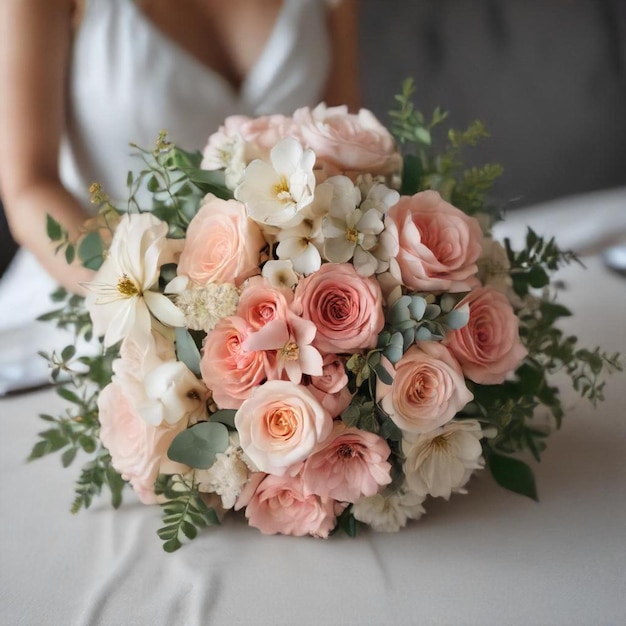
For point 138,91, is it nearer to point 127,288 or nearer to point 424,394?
point 127,288

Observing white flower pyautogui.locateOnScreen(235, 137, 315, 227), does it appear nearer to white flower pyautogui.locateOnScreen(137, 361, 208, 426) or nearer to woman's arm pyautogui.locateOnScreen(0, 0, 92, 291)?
white flower pyautogui.locateOnScreen(137, 361, 208, 426)

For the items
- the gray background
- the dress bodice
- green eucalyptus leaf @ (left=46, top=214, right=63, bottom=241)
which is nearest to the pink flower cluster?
green eucalyptus leaf @ (left=46, top=214, right=63, bottom=241)

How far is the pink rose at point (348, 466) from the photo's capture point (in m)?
0.49

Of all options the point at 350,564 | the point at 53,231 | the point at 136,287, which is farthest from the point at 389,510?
the point at 53,231

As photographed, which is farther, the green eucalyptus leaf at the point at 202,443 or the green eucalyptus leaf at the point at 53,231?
the green eucalyptus leaf at the point at 53,231

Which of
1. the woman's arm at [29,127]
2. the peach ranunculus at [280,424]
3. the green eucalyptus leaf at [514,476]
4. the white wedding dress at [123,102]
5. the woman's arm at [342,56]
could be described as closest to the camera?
the peach ranunculus at [280,424]

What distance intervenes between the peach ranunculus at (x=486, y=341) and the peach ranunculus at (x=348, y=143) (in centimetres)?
13

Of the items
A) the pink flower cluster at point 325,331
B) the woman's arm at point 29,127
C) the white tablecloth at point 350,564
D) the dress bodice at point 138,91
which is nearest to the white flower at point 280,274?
the pink flower cluster at point 325,331

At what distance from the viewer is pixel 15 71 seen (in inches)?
35.6

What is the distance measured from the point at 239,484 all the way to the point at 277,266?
17cm

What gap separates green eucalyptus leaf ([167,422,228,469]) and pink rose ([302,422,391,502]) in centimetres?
7

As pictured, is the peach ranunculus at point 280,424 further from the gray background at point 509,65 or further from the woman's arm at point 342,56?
the gray background at point 509,65

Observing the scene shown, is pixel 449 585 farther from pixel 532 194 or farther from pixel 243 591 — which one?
pixel 532 194

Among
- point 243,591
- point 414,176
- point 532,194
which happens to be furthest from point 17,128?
point 532,194
